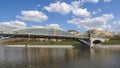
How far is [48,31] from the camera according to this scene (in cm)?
10575

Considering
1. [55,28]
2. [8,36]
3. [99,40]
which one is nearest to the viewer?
[8,36]

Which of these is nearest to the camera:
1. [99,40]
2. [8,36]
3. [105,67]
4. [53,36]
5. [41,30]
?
[105,67]

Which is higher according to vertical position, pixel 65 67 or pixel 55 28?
pixel 55 28

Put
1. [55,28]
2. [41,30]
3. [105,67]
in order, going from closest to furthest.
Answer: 1. [105,67]
2. [41,30]
3. [55,28]

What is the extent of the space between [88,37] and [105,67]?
8294cm

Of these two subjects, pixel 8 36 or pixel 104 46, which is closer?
pixel 8 36

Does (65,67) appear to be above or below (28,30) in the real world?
below

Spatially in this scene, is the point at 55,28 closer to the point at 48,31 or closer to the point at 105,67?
the point at 48,31

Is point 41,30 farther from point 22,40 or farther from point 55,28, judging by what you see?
point 22,40

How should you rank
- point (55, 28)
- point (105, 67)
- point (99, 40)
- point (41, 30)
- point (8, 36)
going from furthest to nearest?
1. point (99, 40)
2. point (55, 28)
3. point (41, 30)
4. point (8, 36)
5. point (105, 67)

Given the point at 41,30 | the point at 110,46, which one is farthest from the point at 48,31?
the point at 110,46

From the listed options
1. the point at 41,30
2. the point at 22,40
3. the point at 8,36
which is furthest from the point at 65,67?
the point at 22,40

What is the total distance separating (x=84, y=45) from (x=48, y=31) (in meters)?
19.9

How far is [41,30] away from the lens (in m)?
105
